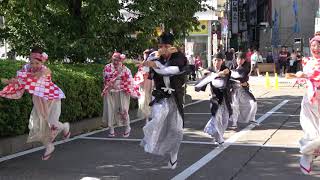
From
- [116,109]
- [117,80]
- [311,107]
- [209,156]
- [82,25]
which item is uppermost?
[82,25]

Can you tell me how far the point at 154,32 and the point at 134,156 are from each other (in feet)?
24.1

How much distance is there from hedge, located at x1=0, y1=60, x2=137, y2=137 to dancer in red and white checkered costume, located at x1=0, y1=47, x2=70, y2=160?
869 mm

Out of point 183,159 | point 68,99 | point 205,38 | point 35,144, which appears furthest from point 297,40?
point 183,159

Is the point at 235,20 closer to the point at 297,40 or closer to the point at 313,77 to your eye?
the point at 297,40

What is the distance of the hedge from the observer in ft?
30.6

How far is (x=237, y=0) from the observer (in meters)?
57.4

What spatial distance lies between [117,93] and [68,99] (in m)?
1.04

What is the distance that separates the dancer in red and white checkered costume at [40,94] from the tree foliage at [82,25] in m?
5.72

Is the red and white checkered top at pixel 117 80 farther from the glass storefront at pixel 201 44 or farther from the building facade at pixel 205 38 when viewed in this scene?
the glass storefront at pixel 201 44

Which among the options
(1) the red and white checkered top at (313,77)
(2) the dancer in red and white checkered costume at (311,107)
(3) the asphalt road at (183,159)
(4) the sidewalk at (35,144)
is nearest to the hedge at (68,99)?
(4) the sidewalk at (35,144)

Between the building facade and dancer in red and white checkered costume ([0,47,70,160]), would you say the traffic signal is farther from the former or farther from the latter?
dancer in red and white checkered costume ([0,47,70,160])

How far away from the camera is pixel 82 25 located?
1516cm

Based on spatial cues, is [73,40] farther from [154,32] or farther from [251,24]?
[251,24]

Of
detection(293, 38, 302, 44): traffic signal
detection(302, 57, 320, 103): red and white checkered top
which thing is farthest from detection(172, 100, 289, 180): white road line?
detection(293, 38, 302, 44): traffic signal
